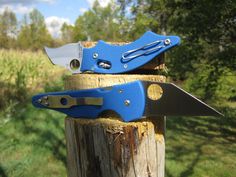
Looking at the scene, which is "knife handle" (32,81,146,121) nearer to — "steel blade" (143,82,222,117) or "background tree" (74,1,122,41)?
"steel blade" (143,82,222,117)

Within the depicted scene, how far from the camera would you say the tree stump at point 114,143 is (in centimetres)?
203

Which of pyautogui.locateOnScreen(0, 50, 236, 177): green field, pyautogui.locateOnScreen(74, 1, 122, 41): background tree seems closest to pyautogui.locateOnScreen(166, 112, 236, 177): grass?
pyautogui.locateOnScreen(0, 50, 236, 177): green field

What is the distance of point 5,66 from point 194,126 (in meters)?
5.34

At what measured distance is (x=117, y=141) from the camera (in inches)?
79.7

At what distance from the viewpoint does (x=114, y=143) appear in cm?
203

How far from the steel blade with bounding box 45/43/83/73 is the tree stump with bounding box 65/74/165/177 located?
0.63 ft

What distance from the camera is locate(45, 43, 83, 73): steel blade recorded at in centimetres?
236

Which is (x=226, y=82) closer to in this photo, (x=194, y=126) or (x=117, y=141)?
(x=194, y=126)

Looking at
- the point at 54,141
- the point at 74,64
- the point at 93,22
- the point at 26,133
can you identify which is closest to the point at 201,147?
the point at 54,141

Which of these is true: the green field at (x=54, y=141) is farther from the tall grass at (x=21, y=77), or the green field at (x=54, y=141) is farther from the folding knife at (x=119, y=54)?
the folding knife at (x=119, y=54)

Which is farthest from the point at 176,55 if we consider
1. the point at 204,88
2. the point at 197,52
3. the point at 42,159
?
the point at 42,159

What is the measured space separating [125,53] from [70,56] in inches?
15.3

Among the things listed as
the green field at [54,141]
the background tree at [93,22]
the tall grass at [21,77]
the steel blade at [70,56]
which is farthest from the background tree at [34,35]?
the steel blade at [70,56]

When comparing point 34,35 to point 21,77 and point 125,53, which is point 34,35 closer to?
point 21,77
